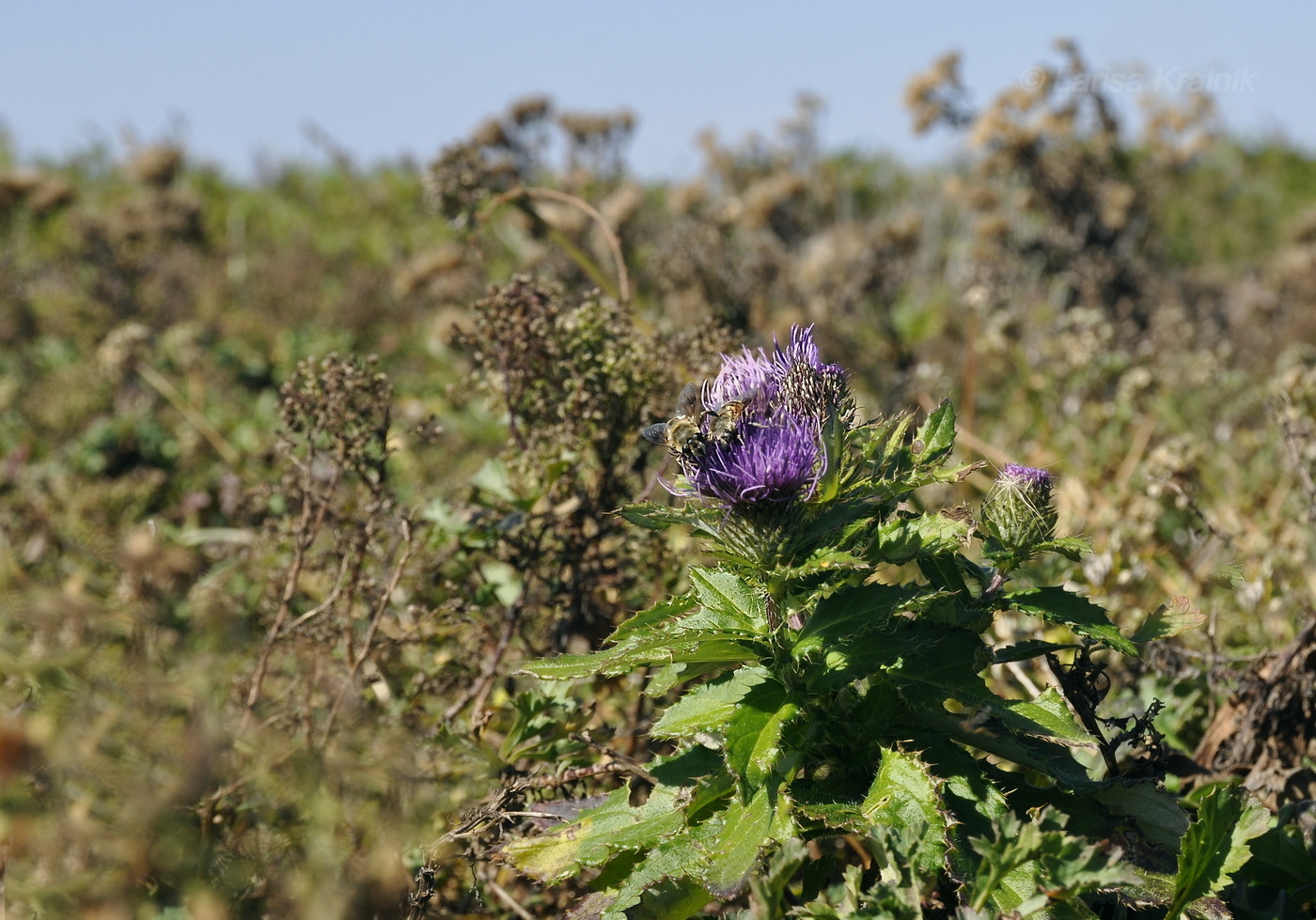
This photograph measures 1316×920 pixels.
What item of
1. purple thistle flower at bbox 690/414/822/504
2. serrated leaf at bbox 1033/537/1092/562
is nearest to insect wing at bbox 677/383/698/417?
purple thistle flower at bbox 690/414/822/504

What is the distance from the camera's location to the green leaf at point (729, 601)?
1.95m

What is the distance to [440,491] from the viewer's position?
3.95 metres

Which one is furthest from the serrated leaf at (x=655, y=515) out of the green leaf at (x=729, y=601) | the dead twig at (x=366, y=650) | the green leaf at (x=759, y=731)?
the dead twig at (x=366, y=650)

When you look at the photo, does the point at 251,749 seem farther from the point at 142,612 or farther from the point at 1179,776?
the point at 1179,776

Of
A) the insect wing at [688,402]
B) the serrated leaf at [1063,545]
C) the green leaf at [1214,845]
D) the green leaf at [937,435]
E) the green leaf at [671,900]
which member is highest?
the insect wing at [688,402]

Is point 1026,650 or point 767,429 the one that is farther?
point 1026,650

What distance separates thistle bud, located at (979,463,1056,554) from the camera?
2025 mm

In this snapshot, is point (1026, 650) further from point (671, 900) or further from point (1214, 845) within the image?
point (671, 900)

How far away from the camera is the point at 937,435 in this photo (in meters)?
2.04

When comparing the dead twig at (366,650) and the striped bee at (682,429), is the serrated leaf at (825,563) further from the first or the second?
the dead twig at (366,650)

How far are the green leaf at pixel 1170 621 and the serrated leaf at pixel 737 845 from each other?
822mm

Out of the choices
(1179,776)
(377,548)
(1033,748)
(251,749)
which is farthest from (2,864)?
(1179,776)

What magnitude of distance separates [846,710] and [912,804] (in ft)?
0.90

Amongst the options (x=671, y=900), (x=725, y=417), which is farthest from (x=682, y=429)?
(x=671, y=900)
